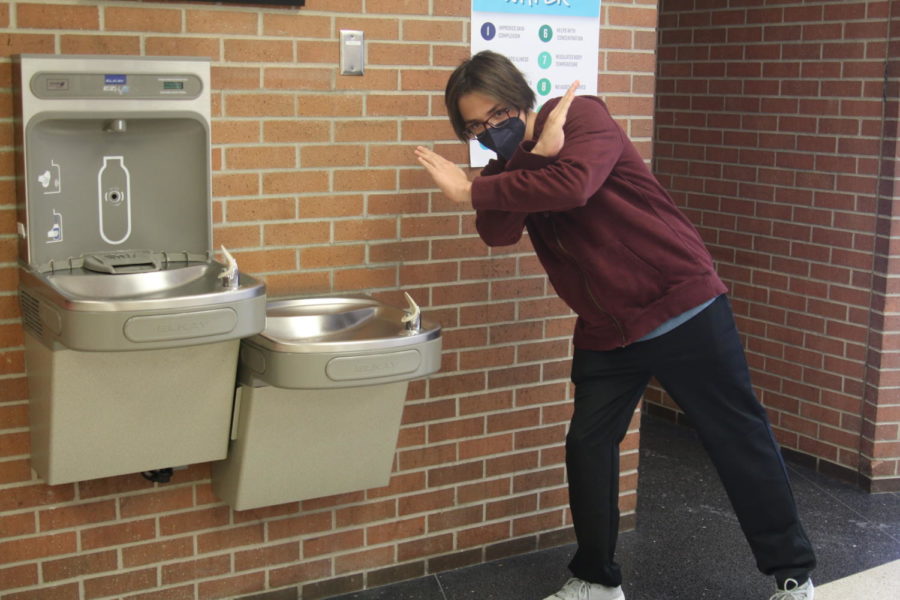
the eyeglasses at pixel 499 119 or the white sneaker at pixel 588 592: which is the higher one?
the eyeglasses at pixel 499 119

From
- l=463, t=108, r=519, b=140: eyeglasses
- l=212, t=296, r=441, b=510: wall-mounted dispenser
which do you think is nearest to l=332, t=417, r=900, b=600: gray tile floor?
l=212, t=296, r=441, b=510: wall-mounted dispenser

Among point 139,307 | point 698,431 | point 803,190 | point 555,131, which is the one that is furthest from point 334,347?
point 803,190

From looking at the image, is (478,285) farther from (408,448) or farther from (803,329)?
(803,329)

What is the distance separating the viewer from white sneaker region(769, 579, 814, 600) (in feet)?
10.8

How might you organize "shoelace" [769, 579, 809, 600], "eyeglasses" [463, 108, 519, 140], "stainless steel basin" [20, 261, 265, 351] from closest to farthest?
"stainless steel basin" [20, 261, 265, 351] < "eyeglasses" [463, 108, 519, 140] < "shoelace" [769, 579, 809, 600]

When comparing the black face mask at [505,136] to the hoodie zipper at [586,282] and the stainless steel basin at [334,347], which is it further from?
the stainless steel basin at [334,347]

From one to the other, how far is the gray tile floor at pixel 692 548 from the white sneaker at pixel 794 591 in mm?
251

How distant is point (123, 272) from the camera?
2.82m

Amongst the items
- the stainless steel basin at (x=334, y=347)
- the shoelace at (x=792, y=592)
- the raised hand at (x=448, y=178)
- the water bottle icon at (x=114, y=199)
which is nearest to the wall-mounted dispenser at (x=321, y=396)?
the stainless steel basin at (x=334, y=347)

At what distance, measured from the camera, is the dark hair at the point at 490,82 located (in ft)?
9.92

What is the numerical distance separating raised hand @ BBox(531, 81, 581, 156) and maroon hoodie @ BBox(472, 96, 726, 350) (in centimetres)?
2

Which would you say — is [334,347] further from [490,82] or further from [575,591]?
[575,591]

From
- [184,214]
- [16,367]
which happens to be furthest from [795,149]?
[16,367]

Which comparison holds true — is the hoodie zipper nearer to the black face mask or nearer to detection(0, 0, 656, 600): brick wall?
the black face mask
